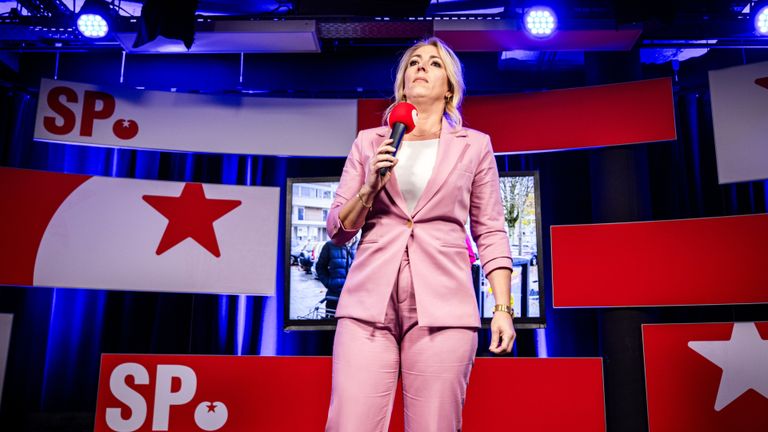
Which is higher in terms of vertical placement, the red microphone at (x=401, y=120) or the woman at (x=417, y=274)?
the red microphone at (x=401, y=120)

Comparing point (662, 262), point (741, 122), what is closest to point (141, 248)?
point (662, 262)

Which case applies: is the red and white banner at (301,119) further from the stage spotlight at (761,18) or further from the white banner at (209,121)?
the stage spotlight at (761,18)

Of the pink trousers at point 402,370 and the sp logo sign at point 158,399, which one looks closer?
the pink trousers at point 402,370

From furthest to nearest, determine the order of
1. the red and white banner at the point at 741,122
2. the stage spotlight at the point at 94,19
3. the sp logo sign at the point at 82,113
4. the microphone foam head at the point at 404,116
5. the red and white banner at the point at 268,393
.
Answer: the sp logo sign at the point at 82,113 → the stage spotlight at the point at 94,19 → the red and white banner at the point at 741,122 → the red and white banner at the point at 268,393 → the microphone foam head at the point at 404,116

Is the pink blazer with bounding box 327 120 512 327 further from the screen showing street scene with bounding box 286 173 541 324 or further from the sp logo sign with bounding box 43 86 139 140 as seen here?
the sp logo sign with bounding box 43 86 139 140

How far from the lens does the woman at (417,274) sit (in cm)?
133

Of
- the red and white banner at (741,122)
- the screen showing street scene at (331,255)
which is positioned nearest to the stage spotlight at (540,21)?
the screen showing street scene at (331,255)

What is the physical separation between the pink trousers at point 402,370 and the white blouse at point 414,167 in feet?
0.69

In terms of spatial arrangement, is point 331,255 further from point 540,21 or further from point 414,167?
point 414,167

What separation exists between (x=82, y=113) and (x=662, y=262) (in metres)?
3.47

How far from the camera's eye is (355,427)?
1.32m

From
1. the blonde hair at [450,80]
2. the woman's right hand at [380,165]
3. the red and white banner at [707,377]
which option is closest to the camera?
the woman's right hand at [380,165]

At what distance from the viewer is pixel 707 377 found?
10.2ft

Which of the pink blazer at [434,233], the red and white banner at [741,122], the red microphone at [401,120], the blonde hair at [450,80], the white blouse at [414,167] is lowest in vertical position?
the pink blazer at [434,233]
